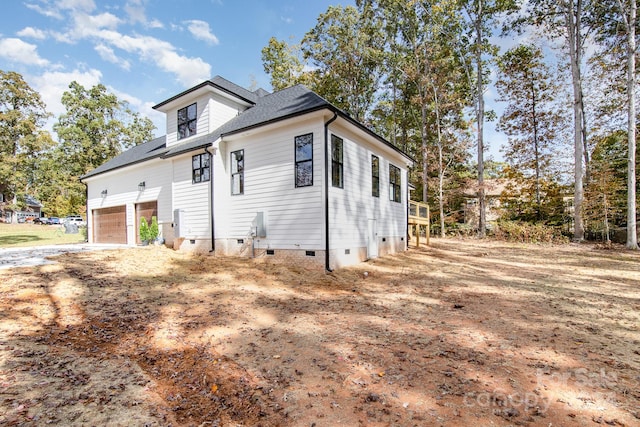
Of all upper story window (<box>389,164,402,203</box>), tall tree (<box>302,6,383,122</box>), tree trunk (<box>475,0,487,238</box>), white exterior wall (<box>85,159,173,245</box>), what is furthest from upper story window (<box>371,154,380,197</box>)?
tall tree (<box>302,6,383,122</box>)

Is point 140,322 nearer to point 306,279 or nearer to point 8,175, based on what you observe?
point 306,279

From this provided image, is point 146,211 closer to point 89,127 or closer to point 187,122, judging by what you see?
point 187,122

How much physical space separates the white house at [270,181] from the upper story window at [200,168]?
1.4 inches

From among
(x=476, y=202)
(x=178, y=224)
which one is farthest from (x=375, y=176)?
(x=476, y=202)

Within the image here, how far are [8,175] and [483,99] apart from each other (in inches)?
1123

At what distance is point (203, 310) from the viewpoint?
478 cm

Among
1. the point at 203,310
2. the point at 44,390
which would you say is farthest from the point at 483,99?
the point at 44,390

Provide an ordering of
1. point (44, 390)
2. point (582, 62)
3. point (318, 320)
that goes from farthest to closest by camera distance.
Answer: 1. point (582, 62)
2. point (318, 320)
3. point (44, 390)

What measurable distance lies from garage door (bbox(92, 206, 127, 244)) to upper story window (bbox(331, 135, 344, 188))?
1149cm

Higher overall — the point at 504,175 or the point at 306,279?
the point at 504,175

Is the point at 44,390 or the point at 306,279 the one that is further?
the point at 306,279

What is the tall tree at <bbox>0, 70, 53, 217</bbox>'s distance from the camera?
53.1ft

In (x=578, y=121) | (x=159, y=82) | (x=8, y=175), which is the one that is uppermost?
(x=159, y=82)

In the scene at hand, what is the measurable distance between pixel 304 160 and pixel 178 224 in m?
5.86
